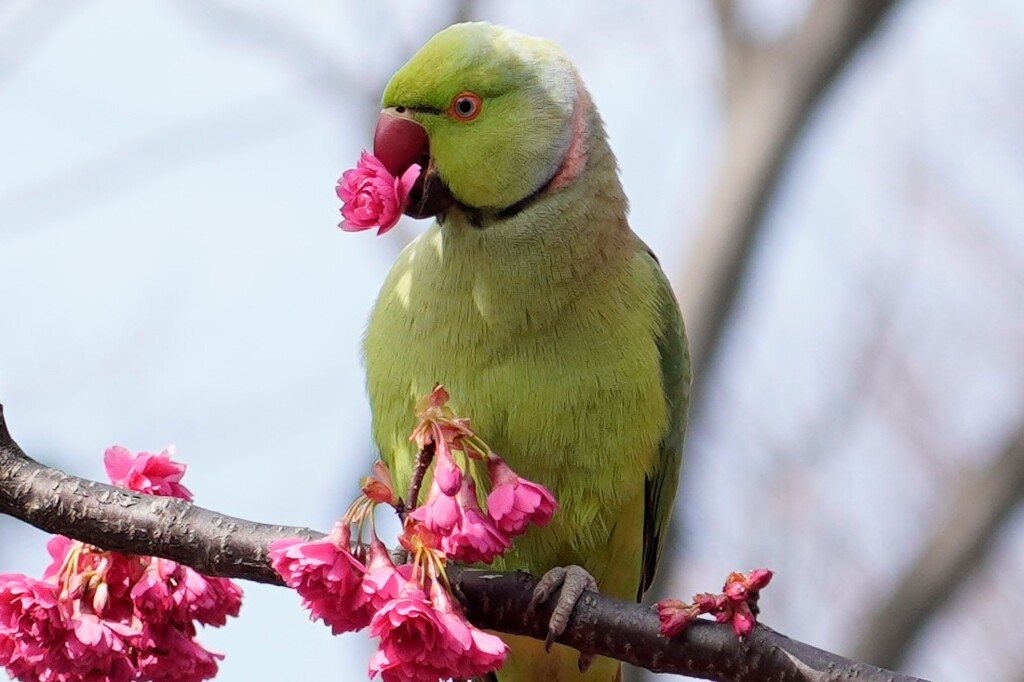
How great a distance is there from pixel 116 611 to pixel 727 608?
1.24 meters

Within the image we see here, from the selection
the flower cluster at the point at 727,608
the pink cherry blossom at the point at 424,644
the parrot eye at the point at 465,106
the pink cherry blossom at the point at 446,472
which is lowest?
the pink cherry blossom at the point at 424,644

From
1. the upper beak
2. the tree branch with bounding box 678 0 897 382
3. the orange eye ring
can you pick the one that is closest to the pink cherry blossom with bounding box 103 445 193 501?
the upper beak

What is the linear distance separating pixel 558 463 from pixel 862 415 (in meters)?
7.52

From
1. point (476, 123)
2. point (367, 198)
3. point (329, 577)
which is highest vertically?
point (476, 123)

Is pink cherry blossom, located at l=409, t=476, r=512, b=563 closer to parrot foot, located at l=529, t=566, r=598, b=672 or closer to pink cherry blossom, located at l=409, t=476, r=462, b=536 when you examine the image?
pink cherry blossom, located at l=409, t=476, r=462, b=536

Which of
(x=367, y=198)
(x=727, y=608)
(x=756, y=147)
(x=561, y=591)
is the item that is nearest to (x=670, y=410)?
(x=561, y=591)

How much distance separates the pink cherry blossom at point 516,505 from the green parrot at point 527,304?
0.75 meters

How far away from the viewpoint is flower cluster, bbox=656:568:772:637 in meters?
2.46

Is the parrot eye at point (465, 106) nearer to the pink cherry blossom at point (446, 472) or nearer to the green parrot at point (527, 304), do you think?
the green parrot at point (527, 304)

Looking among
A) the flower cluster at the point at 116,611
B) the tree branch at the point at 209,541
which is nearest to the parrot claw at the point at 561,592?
the tree branch at the point at 209,541

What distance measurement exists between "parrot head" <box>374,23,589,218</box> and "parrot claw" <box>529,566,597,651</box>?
1.03 m

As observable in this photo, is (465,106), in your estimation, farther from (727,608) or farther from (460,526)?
(727,608)

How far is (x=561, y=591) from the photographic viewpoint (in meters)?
2.85

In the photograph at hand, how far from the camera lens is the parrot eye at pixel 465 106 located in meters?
3.31
